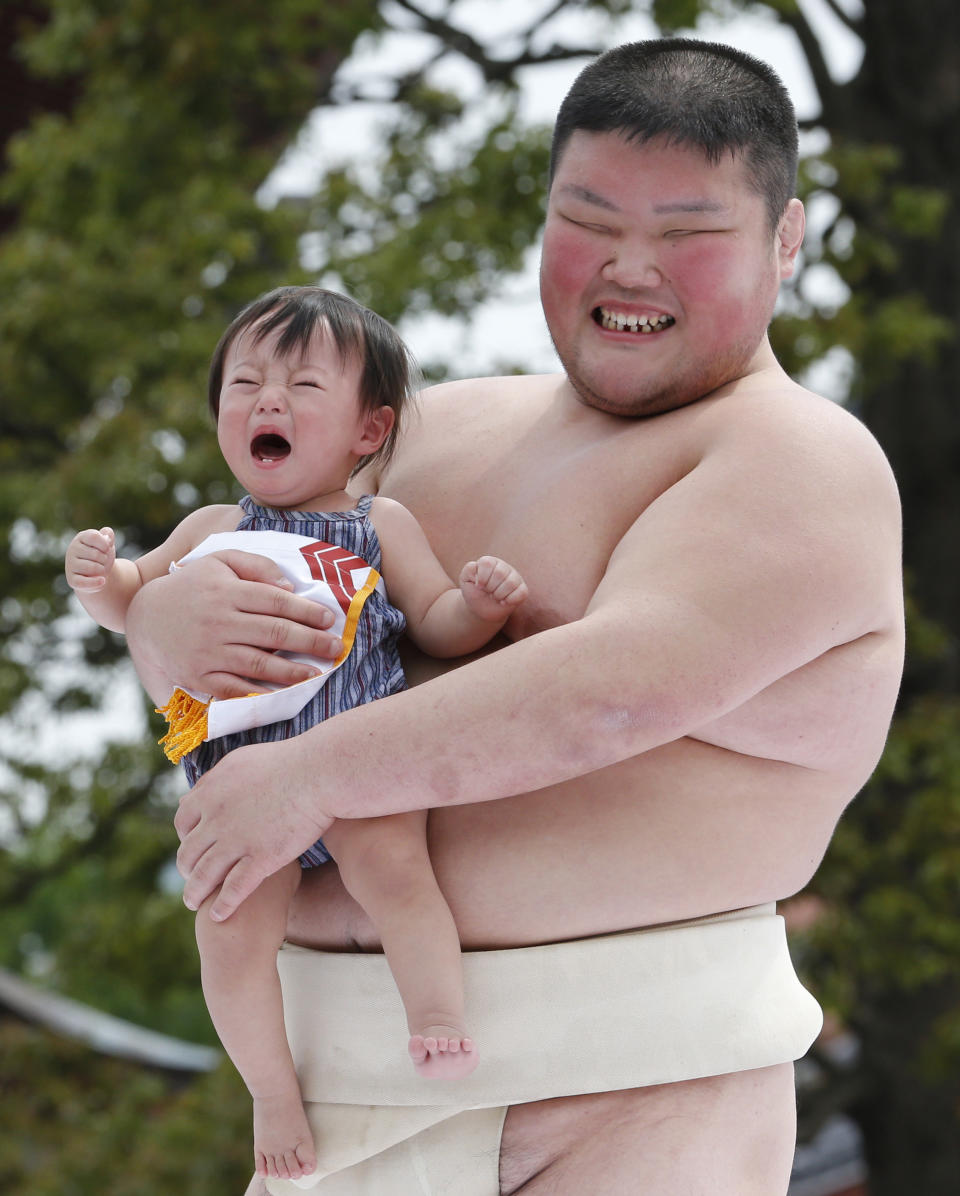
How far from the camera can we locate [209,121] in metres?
6.25

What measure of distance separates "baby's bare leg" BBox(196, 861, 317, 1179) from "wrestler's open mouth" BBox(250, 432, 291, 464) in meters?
0.45

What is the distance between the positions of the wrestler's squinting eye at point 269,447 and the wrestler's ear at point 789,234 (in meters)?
0.60

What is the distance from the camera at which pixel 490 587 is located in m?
1.65

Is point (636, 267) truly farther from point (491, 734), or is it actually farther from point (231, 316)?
point (231, 316)

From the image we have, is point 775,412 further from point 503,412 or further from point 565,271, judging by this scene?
point 503,412

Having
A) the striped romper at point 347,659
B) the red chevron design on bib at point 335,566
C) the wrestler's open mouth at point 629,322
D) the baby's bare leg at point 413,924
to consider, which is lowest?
the baby's bare leg at point 413,924

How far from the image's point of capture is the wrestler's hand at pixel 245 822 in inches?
61.2

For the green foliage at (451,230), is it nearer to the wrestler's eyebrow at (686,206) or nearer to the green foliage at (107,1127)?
the green foliage at (107,1127)

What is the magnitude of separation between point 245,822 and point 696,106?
0.89 m

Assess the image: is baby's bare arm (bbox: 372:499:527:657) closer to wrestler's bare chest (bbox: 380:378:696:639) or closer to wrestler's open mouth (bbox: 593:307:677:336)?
wrestler's bare chest (bbox: 380:378:696:639)

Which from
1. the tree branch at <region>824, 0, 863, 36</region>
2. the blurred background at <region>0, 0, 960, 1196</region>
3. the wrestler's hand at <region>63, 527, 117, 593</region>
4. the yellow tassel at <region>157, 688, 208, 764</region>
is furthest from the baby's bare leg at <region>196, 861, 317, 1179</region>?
the tree branch at <region>824, 0, 863, 36</region>

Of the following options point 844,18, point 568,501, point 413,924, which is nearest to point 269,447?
point 568,501

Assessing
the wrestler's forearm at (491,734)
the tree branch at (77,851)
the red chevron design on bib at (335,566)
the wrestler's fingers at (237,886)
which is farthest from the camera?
the tree branch at (77,851)

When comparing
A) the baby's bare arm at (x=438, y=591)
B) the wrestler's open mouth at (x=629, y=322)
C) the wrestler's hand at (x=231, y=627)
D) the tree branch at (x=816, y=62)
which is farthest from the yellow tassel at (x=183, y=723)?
the tree branch at (x=816, y=62)
